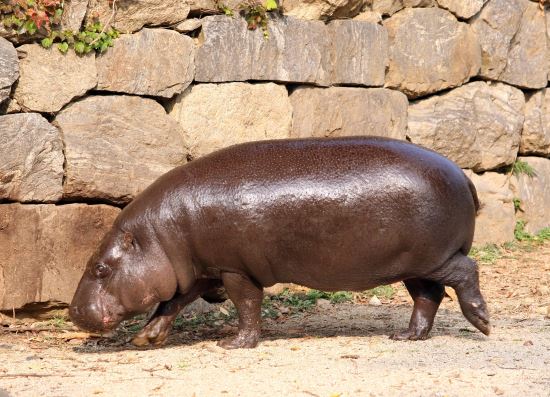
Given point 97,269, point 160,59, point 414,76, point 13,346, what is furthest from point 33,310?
point 414,76

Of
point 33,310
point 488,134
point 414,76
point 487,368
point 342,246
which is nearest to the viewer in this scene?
point 487,368

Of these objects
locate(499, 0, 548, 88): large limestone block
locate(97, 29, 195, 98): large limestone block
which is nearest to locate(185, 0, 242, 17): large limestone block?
locate(97, 29, 195, 98): large limestone block

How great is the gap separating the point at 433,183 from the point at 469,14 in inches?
140

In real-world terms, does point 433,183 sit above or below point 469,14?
below

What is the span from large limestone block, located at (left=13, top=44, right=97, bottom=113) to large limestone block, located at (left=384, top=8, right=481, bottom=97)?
9.44 ft

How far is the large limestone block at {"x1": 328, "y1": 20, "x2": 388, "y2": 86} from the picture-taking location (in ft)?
26.3

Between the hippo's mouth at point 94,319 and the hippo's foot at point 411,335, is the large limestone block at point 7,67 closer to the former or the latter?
the hippo's mouth at point 94,319

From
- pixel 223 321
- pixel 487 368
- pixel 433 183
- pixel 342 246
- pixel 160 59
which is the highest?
pixel 160 59

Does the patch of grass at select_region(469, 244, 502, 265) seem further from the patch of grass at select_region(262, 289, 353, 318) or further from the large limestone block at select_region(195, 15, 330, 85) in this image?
the large limestone block at select_region(195, 15, 330, 85)

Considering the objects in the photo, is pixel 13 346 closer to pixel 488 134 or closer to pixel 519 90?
pixel 488 134

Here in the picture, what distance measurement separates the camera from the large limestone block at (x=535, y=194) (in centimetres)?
964

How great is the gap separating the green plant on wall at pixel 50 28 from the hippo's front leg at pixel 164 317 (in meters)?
1.75

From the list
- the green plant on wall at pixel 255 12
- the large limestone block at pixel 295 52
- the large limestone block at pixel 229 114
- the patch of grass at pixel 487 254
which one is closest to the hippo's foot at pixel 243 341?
the large limestone block at pixel 229 114

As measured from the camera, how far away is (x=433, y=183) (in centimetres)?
596
